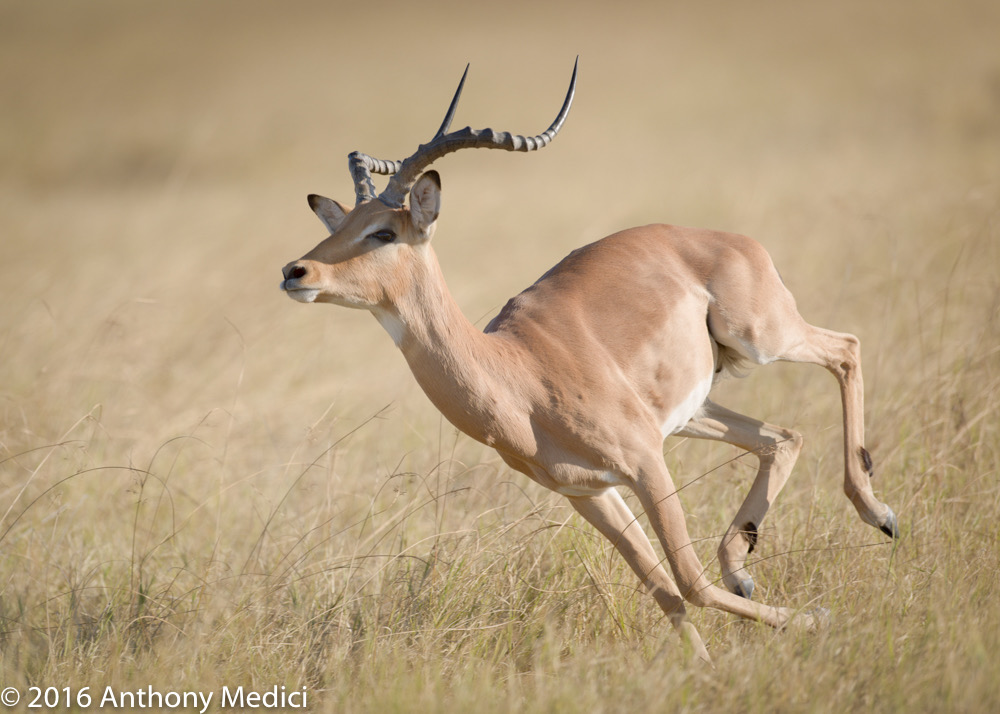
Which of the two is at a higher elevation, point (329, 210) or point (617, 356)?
point (329, 210)

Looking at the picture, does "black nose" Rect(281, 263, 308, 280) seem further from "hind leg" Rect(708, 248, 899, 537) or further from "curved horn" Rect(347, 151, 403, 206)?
"hind leg" Rect(708, 248, 899, 537)

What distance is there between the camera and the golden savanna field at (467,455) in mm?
4254

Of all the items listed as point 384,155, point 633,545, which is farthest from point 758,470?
point 384,155

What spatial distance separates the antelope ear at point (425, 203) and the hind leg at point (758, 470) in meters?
2.18

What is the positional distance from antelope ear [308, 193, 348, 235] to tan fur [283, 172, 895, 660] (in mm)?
22

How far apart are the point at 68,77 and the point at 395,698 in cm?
3562

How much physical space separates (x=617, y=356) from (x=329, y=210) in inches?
62.3

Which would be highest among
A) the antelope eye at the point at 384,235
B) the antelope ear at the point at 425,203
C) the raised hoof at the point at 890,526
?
the antelope ear at the point at 425,203

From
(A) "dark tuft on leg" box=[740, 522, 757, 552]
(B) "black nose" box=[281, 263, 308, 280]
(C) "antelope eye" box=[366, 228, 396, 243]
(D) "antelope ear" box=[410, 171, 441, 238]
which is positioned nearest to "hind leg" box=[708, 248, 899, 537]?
(A) "dark tuft on leg" box=[740, 522, 757, 552]

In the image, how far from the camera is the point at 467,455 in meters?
7.27

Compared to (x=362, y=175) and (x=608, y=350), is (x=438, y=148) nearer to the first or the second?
(x=362, y=175)

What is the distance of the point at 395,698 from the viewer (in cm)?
382

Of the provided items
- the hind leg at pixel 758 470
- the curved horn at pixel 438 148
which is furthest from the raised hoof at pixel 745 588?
the curved horn at pixel 438 148

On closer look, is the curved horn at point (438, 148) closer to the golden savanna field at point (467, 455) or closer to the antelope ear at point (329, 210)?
the antelope ear at point (329, 210)
